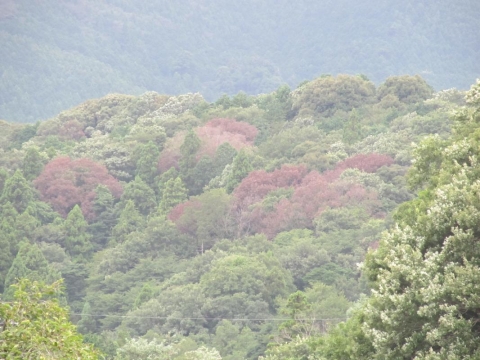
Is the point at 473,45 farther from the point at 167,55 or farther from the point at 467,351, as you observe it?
the point at 467,351

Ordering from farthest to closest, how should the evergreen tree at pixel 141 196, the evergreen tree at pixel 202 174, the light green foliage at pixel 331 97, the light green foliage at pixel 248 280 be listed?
the light green foliage at pixel 331 97 → the evergreen tree at pixel 202 174 → the evergreen tree at pixel 141 196 → the light green foliage at pixel 248 280

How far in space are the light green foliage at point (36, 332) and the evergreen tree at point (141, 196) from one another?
48.8m

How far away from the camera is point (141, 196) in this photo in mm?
59844

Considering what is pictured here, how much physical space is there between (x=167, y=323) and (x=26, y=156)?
94.1 feet

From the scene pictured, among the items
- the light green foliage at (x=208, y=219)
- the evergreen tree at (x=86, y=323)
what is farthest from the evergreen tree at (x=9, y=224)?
the evergreen tree at (x=86, y=323)

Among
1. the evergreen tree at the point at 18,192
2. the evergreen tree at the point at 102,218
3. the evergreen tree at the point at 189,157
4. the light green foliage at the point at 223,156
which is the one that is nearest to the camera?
the evergreen tree at the point at 18,192

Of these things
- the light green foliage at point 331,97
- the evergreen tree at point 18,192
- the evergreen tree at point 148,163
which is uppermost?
the light green foliage at point 331,97

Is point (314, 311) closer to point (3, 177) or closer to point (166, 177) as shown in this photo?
point (166, 177)

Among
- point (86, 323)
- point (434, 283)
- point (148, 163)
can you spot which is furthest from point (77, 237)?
point (434, 283)

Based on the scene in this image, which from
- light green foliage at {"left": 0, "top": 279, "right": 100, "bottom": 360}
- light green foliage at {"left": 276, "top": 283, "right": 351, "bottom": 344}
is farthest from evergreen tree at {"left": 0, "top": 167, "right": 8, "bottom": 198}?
light green foliage at {"left": 0, "top": 279, "right": 100, "bottom": 360}

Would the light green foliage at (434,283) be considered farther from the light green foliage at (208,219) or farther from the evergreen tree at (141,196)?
the evergreen tree at (141,196)

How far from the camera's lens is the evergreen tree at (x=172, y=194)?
56438mm

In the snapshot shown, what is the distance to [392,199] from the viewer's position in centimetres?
5019

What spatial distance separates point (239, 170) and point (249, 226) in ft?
19.9
